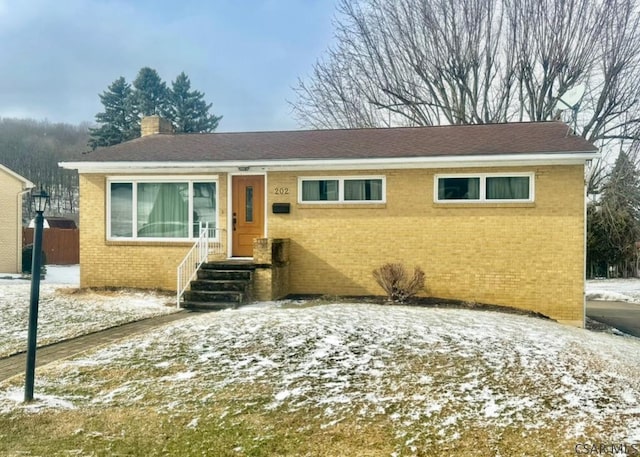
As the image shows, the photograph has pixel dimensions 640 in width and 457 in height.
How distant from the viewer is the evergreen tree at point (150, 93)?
50.3 m

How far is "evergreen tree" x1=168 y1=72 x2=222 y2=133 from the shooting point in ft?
170

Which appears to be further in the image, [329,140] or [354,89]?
[354,89]

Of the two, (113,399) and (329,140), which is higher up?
(329,140)

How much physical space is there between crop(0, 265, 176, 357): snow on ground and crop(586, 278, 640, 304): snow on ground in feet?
54.3

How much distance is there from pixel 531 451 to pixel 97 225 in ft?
39.3

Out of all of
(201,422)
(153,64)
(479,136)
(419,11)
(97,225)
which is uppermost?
(153,64)

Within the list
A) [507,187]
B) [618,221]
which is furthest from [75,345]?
[618,221]

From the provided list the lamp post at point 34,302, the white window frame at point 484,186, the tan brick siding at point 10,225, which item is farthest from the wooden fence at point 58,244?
the lamp post at point 34,302

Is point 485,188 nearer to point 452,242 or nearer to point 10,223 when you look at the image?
point 452,242

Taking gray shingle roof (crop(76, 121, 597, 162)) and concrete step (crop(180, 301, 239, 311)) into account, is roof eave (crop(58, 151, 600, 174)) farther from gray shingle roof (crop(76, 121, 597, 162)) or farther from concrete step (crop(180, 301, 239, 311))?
concrete step (crop(180, 301, 239, 311))

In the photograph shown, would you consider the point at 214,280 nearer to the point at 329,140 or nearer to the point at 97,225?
the point at 97,225

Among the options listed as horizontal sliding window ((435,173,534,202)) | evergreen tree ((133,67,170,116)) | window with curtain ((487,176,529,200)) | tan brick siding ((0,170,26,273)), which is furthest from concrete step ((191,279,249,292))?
evergreen tree ((133,67,170,116))

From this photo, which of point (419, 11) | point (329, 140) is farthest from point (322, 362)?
point (419, 11)

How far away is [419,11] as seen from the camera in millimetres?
26094
